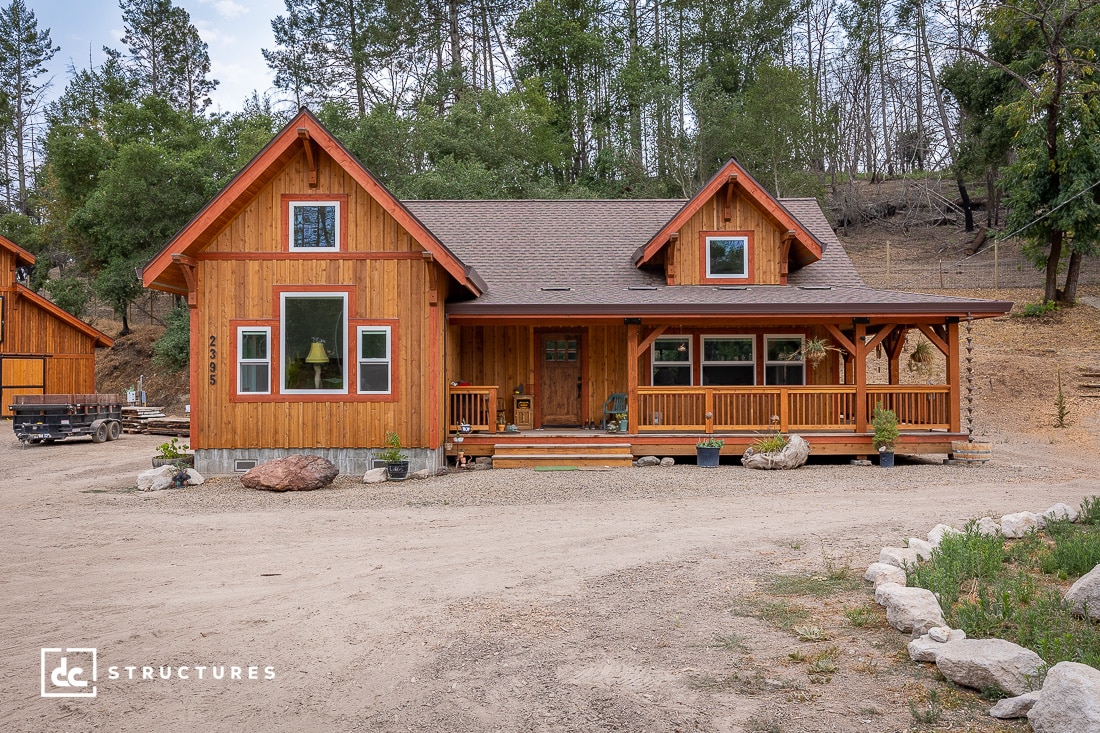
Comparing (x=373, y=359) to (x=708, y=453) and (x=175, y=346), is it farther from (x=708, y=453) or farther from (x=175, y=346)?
(x=175, y=346)

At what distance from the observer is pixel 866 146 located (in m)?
48.7

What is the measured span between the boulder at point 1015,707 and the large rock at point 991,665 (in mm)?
166

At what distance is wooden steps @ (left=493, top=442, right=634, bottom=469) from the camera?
14.0m

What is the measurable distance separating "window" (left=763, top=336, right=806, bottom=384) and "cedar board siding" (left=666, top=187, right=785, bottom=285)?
4.11 ft

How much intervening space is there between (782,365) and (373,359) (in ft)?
27.0

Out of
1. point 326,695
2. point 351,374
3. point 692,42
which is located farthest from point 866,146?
point 326,695

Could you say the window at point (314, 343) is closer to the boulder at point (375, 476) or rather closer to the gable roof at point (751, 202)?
the boulder at point (375, 476)

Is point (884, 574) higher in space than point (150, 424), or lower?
lower

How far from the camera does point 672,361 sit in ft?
53.2

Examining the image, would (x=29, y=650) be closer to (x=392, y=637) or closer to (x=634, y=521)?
(x=392, y=637)

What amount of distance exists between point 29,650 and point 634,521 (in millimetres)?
6040

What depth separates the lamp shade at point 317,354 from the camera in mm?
13461

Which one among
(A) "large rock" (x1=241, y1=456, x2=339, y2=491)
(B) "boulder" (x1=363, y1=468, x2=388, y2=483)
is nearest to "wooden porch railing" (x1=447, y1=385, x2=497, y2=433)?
(B) "boulder" (x1=363, y1=468, x2=388, y2=483)

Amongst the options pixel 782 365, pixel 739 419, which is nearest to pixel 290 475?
pixel 739 419
